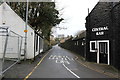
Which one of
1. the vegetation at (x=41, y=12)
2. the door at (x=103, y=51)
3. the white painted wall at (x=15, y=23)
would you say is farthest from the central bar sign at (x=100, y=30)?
the vegetation at (x=41, y=12)

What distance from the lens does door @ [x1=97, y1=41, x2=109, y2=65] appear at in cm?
1474

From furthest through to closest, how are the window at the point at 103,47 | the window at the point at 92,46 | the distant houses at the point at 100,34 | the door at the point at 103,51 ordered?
the window at the point at 92,46
the window at the point at 103,47
the door at the point at 103,51
the distant houses at the point at 100,34


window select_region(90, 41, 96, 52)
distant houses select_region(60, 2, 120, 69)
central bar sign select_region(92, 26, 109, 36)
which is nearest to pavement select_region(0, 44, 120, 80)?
distant houses select_region(60, 2, 120, 69)

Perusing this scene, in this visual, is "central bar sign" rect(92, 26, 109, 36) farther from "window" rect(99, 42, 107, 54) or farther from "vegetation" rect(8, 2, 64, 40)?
"vegetation" rect(8, 2, 64, 40)

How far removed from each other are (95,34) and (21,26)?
8.88 metres

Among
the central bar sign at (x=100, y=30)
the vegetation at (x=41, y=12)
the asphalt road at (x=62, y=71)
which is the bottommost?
the asphalt road at (x=62, y=71)

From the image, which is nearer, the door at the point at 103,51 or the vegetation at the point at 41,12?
the door at the point at 103,51

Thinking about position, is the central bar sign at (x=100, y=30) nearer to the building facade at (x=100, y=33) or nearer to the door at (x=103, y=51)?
the building facade at (x=100, y=33)

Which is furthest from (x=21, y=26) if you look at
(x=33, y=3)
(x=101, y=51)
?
(x=101, y=51)

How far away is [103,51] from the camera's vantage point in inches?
603

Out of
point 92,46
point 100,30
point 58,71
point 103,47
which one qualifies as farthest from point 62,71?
point 100,30

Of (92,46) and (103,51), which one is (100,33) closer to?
(92,46)

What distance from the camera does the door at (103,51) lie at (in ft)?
48.3

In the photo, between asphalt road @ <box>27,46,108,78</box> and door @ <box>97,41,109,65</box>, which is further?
door @ <box>97,41,109,65</box>
